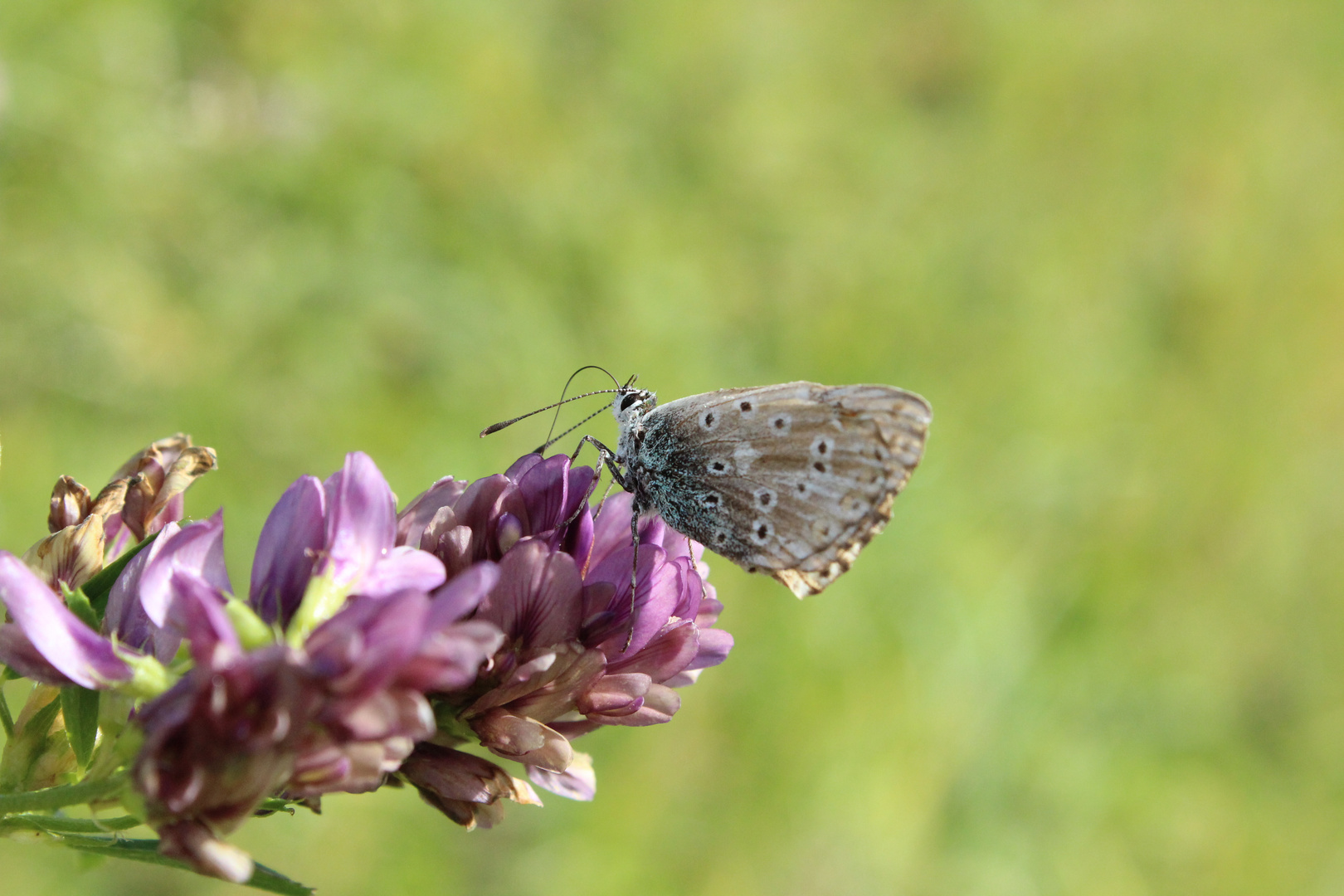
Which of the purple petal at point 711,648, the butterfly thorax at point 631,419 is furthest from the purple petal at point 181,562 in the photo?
the butterfly thorax at point 631,419

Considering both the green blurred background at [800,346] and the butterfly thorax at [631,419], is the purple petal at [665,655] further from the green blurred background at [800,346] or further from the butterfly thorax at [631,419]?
the green blurred background at [800,346]

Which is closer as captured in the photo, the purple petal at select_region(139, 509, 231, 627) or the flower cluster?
the flower cluster

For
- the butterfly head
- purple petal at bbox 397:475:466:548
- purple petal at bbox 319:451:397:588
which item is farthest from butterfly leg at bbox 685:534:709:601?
purple petal at bbox 319:451:397:588

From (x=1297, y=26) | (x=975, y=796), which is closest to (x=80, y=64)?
(x=975, y=796)

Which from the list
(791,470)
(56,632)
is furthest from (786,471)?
(56,632)

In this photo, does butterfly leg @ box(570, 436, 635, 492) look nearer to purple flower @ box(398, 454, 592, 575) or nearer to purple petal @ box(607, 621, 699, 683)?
purple flower @ box(398, 454, 592, 575)

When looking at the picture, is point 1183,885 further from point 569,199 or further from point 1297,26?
point 1297,26

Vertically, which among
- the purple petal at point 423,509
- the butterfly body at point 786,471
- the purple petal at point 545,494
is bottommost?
the purple petal at point 423,509

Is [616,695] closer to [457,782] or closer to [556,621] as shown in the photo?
[556,621]
